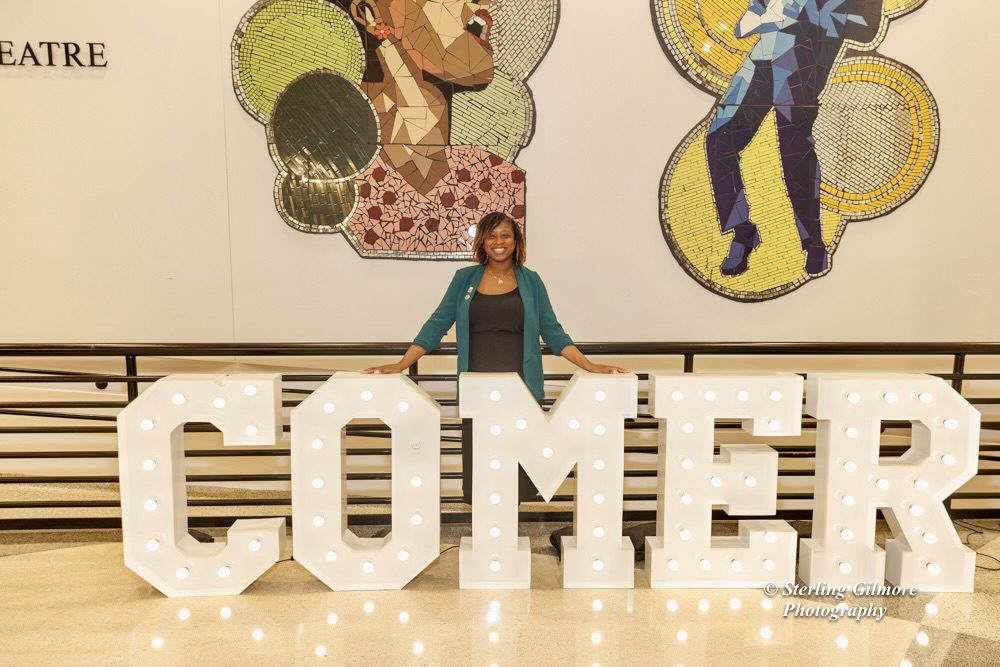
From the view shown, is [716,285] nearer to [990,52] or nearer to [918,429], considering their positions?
[918,429]

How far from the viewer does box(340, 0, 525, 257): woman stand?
383cm

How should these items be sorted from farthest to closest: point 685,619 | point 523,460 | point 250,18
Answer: point 250,18 → point 523,460 → point 685,619

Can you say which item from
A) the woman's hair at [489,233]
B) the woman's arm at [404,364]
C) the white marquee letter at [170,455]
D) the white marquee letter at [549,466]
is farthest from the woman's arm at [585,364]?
the white marquee letter at [170,455]

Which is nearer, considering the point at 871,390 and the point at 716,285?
the point at 871,390

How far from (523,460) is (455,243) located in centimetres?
181

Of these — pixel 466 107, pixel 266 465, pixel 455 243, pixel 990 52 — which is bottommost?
pixel 266 465

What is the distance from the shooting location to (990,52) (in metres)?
3.92

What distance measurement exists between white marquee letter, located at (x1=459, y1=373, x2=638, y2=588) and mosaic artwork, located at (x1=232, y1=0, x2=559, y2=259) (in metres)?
1.69

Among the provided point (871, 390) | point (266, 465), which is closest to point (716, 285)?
point (871, 390)

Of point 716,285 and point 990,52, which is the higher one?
point 990,52

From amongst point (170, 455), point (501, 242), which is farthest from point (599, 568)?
point (170, 455)

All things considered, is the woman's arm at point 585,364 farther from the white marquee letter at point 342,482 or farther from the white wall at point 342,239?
the white wall at point 342,239

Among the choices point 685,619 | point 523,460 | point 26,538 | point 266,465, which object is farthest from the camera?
point 266,465

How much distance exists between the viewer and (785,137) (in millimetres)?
3932
